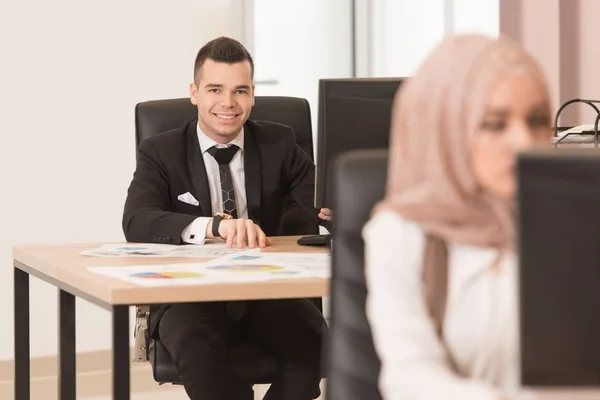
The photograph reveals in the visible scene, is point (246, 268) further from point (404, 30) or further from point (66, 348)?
point (404, 30)

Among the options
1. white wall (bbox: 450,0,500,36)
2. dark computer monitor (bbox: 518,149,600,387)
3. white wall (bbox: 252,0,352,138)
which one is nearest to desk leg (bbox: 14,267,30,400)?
dark computer monitor (bbox: 518,149,600,387)

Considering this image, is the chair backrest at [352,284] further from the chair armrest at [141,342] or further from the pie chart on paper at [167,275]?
the chair armrest at [141,342]

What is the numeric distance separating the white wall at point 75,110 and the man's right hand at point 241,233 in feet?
5.77

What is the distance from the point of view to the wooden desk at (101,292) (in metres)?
1.68

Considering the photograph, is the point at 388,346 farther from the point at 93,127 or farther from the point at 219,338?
the point at 93,127

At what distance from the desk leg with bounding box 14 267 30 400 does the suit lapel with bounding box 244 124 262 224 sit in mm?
560

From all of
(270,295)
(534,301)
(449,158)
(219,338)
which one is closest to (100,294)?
(270,295)

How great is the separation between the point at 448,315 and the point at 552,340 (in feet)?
0.67

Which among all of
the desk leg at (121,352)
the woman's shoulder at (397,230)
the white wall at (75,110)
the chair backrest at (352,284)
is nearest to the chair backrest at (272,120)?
the desk leg at (121,352)

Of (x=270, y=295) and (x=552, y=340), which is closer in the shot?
(x=552, y=340)

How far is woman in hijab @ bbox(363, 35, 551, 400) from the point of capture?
1047 millimetres

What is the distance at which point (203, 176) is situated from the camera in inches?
101

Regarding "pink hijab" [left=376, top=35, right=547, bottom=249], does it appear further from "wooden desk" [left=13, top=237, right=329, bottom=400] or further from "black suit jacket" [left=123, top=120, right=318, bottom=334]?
"black suit jacket" [left=123, top=120, right=318, bottom=334]

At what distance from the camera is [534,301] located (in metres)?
0.94
